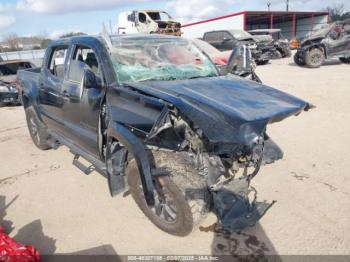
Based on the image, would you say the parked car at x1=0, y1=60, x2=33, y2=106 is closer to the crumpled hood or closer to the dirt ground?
the crumpled hood

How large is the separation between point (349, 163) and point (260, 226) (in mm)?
2053

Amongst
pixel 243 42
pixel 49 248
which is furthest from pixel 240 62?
pixel 243 42

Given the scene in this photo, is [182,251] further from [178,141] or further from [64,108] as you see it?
[64,108]

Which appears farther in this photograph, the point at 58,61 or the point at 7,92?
the point at 7,92

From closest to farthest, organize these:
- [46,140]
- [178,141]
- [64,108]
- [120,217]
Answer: [178,141]
[120,217]
[64,108]
[46,140]

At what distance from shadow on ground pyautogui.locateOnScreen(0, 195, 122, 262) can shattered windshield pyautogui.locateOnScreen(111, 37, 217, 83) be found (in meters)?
1.80

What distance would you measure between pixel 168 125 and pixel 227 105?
0.59 metres

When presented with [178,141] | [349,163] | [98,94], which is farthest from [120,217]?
[349,163]

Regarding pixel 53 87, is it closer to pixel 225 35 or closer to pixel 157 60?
pixel 157 60

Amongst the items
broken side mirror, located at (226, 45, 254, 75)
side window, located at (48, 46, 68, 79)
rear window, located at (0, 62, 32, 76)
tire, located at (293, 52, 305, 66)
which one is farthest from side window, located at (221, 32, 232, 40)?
side window, located at (48, 46, 68, 79)

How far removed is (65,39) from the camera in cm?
483

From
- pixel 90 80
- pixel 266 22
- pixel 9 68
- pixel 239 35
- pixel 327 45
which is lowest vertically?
pixel 327 45

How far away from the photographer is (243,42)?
1612 cm

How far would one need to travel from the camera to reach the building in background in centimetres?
3475
